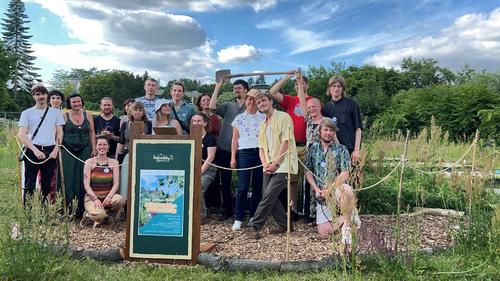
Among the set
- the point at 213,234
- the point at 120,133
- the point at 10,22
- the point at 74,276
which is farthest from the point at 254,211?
the point at 10,22

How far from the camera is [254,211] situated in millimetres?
6453

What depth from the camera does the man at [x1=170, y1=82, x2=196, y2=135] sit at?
22.2ft

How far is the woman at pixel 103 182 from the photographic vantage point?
6488mm

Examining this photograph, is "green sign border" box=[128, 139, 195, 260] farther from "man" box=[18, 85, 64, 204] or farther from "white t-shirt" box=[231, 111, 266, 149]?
"man" box=[18, 85, 64, 204]

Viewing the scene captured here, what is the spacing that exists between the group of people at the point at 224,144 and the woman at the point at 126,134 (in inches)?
0.6

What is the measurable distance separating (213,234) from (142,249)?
1.16 m

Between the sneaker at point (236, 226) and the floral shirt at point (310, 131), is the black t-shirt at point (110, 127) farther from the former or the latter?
the floral shirt at point (310, 131)

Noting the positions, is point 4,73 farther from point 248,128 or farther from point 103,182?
point 248,128

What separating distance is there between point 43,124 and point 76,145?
0.59 metres

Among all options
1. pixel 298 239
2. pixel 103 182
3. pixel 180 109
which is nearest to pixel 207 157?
pixel 180 109

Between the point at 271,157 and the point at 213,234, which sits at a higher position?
the point at 271,157

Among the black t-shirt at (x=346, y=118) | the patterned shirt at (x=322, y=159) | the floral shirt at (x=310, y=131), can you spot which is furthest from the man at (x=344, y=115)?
the patterned shirt at (x=322, y=159)

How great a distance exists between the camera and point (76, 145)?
693cm

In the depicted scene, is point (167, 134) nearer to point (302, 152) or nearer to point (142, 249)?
point (142, 249)
